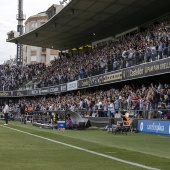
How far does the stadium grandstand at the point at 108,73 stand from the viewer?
24.6 metres

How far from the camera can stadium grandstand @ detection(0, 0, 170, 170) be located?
2459cm

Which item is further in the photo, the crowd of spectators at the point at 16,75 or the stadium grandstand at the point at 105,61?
the crowd of spectators at the point at 16,75

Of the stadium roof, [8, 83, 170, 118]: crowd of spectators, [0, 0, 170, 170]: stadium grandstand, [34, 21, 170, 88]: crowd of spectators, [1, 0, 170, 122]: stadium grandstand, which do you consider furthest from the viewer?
the stadium roof

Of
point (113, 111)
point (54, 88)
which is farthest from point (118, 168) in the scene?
point (54, 88)

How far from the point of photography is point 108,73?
116 ft

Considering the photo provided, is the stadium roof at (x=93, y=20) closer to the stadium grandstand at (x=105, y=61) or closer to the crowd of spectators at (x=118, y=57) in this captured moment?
the stadium grandstand at (x=105, y=61)

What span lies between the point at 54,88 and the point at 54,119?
60.5 feet

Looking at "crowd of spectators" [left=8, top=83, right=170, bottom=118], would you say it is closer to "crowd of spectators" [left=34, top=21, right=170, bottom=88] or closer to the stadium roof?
"crowd of spectators" [left=34, top=21, right=170, bottom=88]

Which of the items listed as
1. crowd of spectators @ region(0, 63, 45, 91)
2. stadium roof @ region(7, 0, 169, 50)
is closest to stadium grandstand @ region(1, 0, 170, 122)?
stadium roof @ region(7, 0, 169, 50)

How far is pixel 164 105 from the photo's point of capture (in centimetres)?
2320

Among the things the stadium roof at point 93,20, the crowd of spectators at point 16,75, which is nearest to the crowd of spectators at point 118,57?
the stadium roof at point 93,20

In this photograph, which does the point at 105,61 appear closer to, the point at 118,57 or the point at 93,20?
the point at 118,57

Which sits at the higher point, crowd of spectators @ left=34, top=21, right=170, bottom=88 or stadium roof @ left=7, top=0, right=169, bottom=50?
→ stadium roof @ left=7, top=0, right=169, bottom=50

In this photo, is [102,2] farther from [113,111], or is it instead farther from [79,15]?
[113,111]
